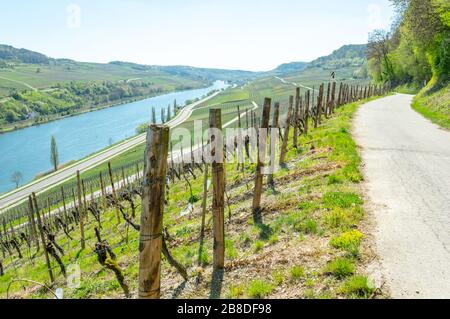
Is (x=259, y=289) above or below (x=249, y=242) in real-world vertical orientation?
above

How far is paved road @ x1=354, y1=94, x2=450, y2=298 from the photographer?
7.16m

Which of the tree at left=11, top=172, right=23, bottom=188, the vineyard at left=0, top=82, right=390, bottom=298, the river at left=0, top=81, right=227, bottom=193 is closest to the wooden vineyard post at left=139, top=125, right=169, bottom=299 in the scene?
the vineyard at left=0, top=82, right=390, bottom=298

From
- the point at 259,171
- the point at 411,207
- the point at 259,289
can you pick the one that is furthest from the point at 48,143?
the point at 259,289

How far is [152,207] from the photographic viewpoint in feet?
18.7

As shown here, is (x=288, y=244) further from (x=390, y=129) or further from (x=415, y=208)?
(x=390, y=129)

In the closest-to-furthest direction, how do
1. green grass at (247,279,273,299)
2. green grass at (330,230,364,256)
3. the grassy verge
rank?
green grass at (247,279,273,299) < green grass at (330,230,364,256) < the grassy verge

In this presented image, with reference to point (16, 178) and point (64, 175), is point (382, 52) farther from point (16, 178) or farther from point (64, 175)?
point (16, 178)

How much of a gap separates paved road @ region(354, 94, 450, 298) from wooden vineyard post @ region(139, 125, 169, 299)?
445 cm

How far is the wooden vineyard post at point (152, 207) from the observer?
18.2 feet

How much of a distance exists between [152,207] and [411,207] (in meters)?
8.35

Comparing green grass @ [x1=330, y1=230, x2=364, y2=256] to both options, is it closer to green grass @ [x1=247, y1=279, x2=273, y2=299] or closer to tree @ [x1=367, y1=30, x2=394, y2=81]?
green grass @ [x1=247, y1=279, x2=273, y2=299]

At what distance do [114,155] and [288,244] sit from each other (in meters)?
111

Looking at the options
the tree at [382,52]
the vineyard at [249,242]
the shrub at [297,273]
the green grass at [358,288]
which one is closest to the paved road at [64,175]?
the tree at [382,52]
